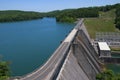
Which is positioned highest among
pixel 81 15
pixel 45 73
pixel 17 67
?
pixel 45 73

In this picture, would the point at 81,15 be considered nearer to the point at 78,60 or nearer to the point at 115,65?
the point at 115,65

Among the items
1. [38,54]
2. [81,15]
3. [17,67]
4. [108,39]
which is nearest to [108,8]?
[81,15]

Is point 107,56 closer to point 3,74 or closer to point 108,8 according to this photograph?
point 3,74

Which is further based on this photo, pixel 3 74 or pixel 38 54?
pixel 38 54

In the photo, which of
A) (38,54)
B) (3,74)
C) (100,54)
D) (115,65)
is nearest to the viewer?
(3,74)

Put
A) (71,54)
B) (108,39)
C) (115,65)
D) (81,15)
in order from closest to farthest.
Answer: (71,54) < (115,65) < (108,39) < (81,15)

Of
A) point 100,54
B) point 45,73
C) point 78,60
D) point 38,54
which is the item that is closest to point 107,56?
point 100,54

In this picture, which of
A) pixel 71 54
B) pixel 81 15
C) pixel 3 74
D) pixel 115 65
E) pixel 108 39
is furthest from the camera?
pixel 81 15

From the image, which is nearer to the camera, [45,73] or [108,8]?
[45,73]

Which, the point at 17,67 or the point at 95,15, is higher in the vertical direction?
the point at 17,67
